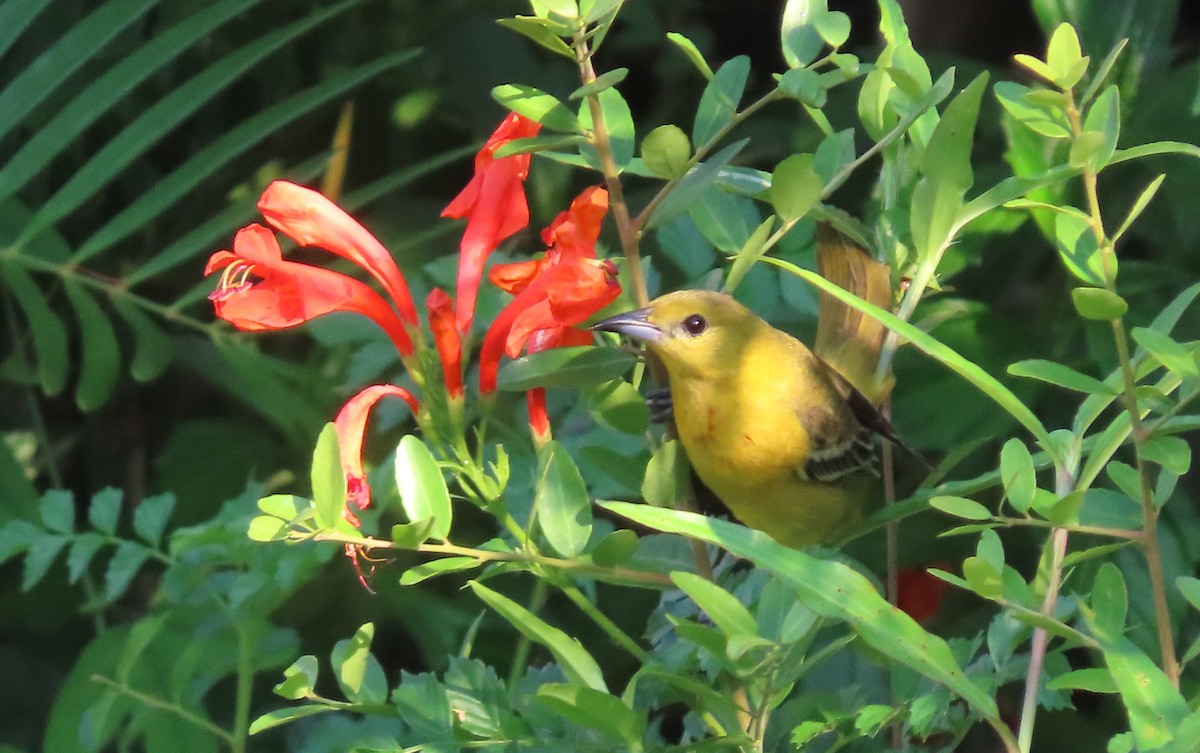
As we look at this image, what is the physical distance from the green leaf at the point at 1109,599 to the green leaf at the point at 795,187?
255 mm

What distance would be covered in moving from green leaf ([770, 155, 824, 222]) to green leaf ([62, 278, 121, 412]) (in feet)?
3.62

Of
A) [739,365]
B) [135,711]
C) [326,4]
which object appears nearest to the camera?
[739,365]

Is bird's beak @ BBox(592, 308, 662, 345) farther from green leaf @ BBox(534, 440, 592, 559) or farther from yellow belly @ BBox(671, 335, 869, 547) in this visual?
yellow belly @ BBox(671, 335, 869, 547)

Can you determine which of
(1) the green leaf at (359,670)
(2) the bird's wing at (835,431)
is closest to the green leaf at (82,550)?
(1) the green leaf at (359,670)

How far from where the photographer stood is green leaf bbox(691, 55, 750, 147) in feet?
2.61

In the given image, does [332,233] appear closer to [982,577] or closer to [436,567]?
[436,567]

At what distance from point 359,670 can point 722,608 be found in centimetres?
26

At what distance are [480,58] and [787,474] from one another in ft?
3.83

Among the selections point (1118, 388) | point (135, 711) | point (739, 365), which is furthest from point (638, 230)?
point (135, 711)

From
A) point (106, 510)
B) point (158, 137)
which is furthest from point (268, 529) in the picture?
point (158, 137)

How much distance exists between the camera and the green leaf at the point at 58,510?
1374mm

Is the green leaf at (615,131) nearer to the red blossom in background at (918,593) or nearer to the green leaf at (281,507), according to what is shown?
the green leaf at (281,507)

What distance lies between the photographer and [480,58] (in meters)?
2.21

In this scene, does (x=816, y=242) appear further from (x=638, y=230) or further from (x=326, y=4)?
(x=326, y=4)
